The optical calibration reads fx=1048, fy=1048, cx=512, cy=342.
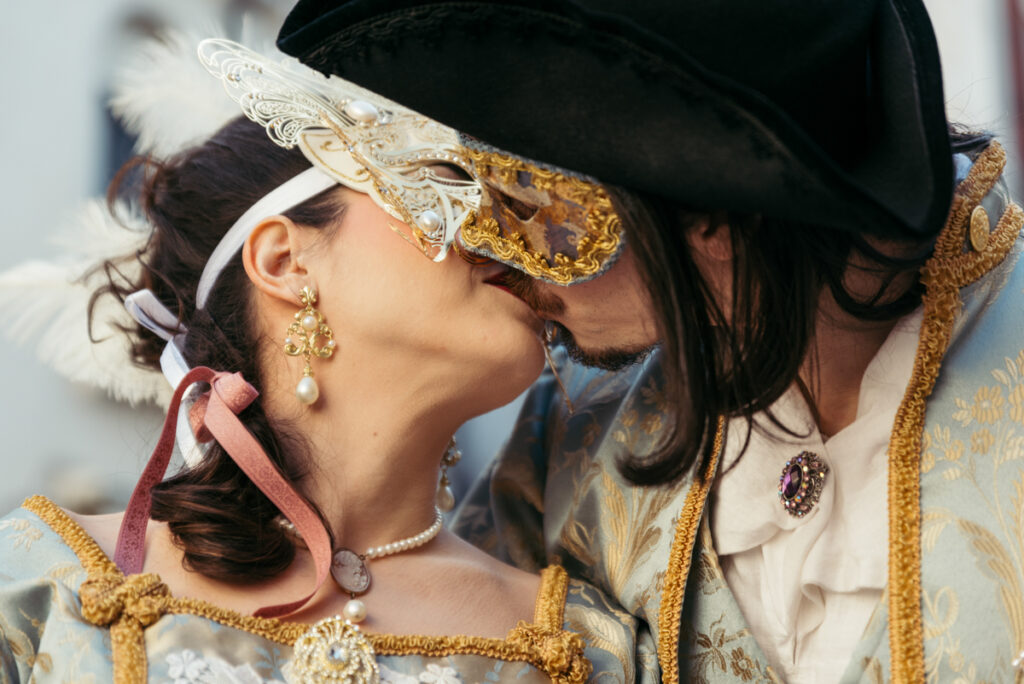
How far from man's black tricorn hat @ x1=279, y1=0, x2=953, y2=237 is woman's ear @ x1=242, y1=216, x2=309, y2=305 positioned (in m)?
0.30

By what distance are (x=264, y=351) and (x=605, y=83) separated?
603 millimetres

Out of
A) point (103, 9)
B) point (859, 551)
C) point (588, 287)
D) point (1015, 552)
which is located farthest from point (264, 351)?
point (103, 9)

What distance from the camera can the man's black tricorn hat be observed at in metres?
0.85

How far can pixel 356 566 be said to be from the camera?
1.26 metres

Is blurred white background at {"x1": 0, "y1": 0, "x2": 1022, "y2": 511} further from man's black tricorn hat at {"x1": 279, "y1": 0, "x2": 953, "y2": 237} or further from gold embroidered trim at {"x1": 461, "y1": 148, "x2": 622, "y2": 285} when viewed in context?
man's black tricorn hat at {"x1": 279, "y1": 0, "x2": 953, "y2": 237}

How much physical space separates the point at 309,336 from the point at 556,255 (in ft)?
1.09

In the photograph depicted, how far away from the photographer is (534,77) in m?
0.94

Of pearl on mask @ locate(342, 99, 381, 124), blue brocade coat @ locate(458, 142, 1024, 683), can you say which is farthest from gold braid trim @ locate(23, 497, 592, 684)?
pearl on mask @ locate(342, 99, 381, 124)

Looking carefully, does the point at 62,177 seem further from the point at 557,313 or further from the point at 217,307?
the point at 557,313

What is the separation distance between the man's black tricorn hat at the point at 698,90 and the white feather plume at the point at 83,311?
0.60 meters

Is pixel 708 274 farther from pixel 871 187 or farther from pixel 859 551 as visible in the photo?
pixel 859 551

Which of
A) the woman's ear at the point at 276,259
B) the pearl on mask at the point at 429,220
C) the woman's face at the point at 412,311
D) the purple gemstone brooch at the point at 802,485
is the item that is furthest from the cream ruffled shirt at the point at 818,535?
the woman's ear at the point at 276,259

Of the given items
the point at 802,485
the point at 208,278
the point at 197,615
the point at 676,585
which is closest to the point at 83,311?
the point at 208,278

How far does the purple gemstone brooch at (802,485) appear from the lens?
1208 millimetres
